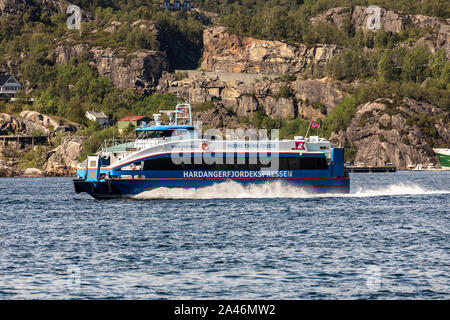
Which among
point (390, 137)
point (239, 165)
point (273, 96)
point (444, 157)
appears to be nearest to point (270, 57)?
point (273, 96)

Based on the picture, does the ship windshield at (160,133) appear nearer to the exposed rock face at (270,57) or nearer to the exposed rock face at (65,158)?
the exposed rock face at (65,158)

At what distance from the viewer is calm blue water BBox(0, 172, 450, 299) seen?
68.7 feet

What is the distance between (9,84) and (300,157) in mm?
157204

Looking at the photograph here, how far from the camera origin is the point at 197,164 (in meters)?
50.1

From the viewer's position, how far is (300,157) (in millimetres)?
52656

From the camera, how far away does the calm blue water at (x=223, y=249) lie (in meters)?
20.9

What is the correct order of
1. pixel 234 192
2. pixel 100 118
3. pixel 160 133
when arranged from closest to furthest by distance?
pixel 160 133 < pixel 234 192 < pixel 100 118

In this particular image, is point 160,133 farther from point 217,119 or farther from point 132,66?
point 132,66

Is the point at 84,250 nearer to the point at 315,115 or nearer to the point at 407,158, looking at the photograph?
the point at 407,158

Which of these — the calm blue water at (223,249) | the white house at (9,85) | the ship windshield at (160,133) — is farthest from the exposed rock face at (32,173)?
the ship windshield at (160,133)

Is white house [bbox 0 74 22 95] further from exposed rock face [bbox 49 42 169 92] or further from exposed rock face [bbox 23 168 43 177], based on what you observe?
exposed rock face [bbox 23 168 43 177]

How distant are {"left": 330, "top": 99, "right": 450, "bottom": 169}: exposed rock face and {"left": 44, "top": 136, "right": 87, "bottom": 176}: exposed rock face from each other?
6205 cm

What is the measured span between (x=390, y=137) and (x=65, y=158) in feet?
251

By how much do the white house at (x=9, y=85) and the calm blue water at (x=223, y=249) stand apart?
150 meters
